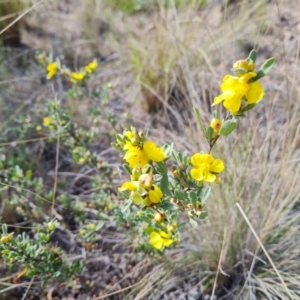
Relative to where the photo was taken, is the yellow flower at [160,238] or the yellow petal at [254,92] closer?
the yellow petal at [254,92]

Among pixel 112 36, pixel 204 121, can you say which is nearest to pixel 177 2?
pixel 112 36

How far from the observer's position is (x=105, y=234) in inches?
65.3

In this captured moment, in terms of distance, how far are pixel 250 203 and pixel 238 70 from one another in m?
0.79

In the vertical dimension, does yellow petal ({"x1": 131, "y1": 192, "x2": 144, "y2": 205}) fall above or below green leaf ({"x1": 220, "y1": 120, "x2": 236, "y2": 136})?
below

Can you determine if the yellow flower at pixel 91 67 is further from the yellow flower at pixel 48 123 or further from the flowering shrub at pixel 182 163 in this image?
the flowering shrub at pixel 182 163

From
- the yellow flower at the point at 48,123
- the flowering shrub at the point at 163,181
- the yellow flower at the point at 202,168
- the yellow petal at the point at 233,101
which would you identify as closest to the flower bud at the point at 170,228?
the flowering shrub at the point at 163,181

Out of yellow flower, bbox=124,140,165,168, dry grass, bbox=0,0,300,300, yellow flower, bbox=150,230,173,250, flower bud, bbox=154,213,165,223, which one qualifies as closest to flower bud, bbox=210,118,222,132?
yellow flower, bbox=124,140,165,168

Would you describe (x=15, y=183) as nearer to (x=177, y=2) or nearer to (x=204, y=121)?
(x=204, y=121)

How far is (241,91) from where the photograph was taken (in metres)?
0.82

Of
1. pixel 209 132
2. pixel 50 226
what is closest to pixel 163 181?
pixel 209 132

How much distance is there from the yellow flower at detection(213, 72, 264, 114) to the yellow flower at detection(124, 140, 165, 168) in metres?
0.17

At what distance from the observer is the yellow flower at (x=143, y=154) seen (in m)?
0.89

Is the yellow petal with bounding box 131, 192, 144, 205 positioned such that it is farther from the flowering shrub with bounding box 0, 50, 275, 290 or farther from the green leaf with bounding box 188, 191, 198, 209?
the green leaf with bounding box 188, 191, 198, 209

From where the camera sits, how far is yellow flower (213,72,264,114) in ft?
2.66
